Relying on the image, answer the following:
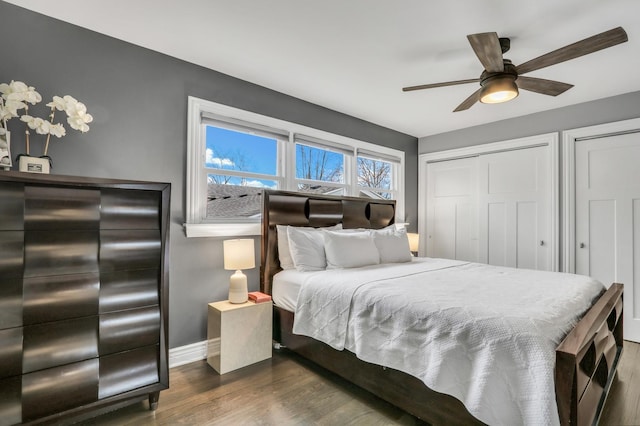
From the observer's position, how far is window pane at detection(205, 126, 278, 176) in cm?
299

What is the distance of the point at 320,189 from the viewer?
392 centimetres

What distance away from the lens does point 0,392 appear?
1528mm

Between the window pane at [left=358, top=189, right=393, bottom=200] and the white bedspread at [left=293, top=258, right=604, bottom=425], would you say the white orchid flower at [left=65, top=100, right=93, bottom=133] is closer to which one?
the white bedspread at [left=293, top=258, right=604, bottom=425]

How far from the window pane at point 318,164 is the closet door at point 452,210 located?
1751 mm

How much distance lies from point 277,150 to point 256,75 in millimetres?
773

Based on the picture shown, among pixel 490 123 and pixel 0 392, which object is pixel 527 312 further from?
pixel 490 123

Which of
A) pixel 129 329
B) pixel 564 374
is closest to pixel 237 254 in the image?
pixel 129 329

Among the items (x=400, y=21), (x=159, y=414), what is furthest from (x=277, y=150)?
(x=159, y=414)

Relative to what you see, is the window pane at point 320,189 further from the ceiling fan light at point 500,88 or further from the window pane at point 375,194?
the ceiling fan light at point 500,88

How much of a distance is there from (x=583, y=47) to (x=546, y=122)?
2420 millimetres

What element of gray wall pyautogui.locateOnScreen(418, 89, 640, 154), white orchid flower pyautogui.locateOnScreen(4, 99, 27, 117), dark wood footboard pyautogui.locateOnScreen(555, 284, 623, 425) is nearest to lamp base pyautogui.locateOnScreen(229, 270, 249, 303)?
white orchid flower pyautogui.locateOnScreen(4, 99, 27, 117)

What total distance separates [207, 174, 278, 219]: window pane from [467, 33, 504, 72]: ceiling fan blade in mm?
2165

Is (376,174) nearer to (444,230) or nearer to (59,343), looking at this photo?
(444,230)

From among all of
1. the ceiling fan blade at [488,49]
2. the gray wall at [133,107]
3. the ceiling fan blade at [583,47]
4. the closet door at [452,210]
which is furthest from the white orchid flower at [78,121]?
the closet door at [452,210]
